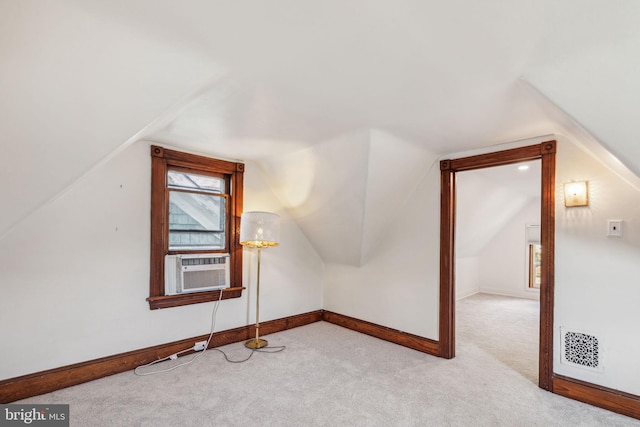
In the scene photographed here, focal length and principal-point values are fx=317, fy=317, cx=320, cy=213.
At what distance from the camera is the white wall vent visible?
7.52ft

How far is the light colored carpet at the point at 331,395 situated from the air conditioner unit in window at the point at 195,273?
2.23ft

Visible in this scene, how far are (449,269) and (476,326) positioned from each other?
1.61 meters

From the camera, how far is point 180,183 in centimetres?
326

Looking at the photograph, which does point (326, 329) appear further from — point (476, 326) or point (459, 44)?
point (459, 44)

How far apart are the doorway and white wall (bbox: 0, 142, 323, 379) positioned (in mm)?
2443

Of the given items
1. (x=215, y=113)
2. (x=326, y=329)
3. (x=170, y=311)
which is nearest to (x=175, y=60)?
(x=215, y=113)

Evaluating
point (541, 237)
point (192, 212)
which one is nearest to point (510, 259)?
point (541, 237)

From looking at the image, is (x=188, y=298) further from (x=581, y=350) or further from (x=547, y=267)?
(x=581, y=350)

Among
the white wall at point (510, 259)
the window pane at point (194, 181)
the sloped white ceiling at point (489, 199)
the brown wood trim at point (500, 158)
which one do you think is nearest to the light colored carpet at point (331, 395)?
the window pane at point (194, 181)

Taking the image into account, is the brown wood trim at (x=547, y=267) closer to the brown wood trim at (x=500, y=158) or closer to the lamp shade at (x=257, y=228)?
the brown wood trim at (x=500, y=158)

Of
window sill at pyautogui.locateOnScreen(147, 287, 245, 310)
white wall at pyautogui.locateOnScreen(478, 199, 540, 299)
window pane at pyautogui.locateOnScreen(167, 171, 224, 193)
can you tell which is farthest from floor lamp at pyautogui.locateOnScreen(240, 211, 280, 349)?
white wall at pyautogui.locateOnScreen(478, 199, 540, 299)

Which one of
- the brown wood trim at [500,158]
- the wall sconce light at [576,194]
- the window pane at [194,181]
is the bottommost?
the wall sconce light at [576,194]

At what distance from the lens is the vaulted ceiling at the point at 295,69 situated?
1211mm

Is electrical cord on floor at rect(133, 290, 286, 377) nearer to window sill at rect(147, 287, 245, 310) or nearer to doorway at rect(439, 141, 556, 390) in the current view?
window sill at rect(147, 287, 245, 310)
